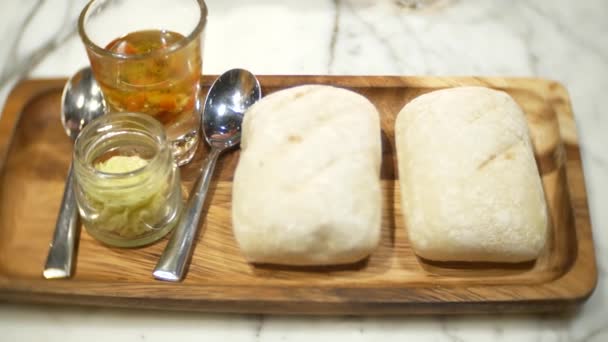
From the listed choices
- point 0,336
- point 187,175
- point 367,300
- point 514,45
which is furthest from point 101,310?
point 514,45

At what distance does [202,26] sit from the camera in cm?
101

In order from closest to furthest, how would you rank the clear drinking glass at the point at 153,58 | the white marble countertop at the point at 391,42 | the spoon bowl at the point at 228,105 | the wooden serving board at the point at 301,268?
the wooden serving board at the point at 301,268
the clear drinking glass at the point at 153,58
the spoon bowl at the point at 228,105
the white marble countertop at the point at 391,42

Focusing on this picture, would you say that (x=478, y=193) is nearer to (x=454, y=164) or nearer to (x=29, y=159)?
(x=454, y=164)

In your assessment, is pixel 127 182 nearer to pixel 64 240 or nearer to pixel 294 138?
pixel 64 240

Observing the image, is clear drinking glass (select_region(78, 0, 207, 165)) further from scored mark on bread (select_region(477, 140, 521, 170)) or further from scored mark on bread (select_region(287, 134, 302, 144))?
scored mark on bread (select_region(477, 140, 521, 170))

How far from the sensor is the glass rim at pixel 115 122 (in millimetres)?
905

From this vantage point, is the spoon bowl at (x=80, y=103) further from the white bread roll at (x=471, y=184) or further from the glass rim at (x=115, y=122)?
the white bread roll at (x=471, y=184)

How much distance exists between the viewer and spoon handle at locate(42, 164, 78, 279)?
36.9 inches

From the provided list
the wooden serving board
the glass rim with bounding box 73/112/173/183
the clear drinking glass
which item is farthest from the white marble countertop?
the glass rim with bounding box 73/112/173/183

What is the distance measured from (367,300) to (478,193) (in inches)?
8.8

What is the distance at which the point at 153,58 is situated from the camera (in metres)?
0.98

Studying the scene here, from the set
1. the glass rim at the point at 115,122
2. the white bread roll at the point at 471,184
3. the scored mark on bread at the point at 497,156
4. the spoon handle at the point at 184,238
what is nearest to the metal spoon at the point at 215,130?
the spoon handle at the point at 184,238

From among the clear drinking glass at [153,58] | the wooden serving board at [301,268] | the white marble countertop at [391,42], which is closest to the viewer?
the wooden serving board at [301,268]

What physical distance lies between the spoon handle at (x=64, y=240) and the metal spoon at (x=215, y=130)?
144 mm
